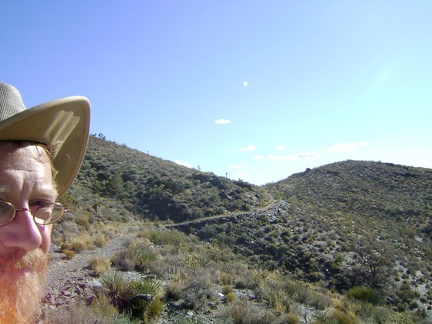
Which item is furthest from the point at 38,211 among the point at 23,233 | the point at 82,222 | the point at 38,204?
the point at 82,222

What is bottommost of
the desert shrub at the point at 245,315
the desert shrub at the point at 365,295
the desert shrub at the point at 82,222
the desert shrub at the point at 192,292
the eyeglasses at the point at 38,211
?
the desert shrub at the point at 365,295

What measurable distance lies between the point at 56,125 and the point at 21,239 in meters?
0.82

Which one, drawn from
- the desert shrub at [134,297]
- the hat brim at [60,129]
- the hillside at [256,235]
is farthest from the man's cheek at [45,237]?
the hillside at [256,235]

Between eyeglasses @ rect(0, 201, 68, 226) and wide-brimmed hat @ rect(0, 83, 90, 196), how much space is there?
0.41m

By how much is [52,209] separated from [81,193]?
32.9m

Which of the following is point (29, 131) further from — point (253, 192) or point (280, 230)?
point (253, 192)

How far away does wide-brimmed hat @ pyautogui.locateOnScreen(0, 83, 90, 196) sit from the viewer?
2.21m

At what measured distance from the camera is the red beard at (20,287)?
2.02 metres

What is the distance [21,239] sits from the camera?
2.08 metres

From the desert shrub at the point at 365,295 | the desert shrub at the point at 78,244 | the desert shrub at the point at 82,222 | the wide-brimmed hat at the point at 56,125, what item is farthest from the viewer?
the desert shrub at the point at 82,222

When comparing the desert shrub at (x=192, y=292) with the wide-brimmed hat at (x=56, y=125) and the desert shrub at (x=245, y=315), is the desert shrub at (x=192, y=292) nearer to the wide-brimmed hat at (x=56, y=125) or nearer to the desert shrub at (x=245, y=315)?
the desert shrub at (x=245, y=315)

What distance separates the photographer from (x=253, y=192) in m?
44.7

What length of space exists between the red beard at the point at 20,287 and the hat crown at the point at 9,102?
792 mm

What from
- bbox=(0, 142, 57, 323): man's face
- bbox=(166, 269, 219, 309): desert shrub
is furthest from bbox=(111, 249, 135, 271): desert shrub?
bbox=(0, 142, 57, 323): man's face
